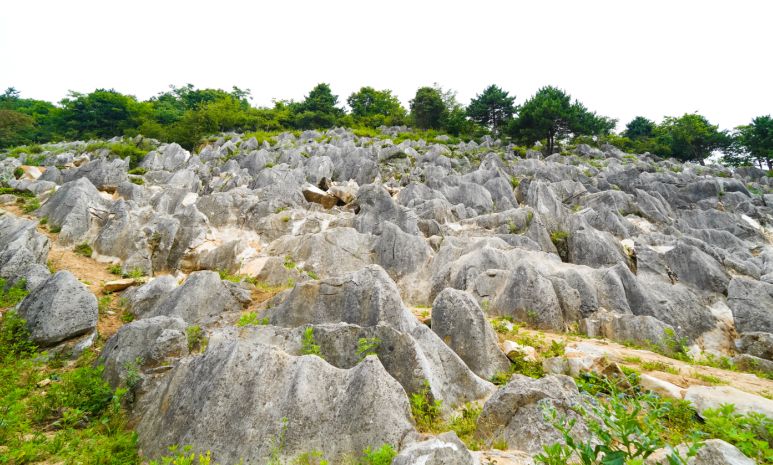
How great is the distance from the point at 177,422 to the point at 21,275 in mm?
12345

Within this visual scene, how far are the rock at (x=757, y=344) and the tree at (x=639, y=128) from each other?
6301 cm

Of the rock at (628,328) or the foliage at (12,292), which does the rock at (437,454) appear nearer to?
the rock at (628,328)

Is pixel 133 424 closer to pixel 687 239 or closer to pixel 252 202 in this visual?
pixel 252 202

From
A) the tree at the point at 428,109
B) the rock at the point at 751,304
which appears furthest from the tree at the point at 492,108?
the rock at the point at 751,304

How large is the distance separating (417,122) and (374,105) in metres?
13.0

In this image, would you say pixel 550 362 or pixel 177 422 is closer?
pixel 177 422

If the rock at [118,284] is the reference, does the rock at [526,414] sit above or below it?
above

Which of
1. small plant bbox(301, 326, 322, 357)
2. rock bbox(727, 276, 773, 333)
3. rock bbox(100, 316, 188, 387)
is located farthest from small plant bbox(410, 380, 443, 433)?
rock bbox(727, 276, 773, 333)

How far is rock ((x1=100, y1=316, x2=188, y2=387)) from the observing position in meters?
9.30

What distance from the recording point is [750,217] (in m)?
29.9

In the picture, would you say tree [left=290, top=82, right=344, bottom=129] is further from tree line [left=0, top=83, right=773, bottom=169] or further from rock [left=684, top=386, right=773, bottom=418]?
rock [left=684, top=386, right=773, bottom=418]

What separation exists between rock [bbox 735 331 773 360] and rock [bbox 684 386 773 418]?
6.68 meters

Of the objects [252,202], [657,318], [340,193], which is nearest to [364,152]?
[340,193]

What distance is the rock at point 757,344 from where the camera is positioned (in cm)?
1217
